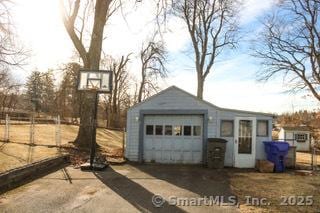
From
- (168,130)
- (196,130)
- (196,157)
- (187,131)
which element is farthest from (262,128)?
(168,130)

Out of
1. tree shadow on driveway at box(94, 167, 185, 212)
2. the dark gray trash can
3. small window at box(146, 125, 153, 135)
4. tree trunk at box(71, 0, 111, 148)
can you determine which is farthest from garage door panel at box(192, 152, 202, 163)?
tree trunk at box(71, 0, 111, 148)

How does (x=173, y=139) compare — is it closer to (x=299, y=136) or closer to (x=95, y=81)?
(x=95, y=81)

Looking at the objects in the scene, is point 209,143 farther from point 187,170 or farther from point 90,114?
point 90,114

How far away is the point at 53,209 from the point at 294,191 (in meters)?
6.43

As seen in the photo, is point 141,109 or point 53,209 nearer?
point 53,209

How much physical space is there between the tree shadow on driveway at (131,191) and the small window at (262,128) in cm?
670

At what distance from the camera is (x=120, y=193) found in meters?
9.65

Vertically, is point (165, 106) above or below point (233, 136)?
above

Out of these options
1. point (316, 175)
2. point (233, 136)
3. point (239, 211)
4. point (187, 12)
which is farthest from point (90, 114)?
point (187, 12)

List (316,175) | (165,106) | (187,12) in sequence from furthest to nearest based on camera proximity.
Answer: (187,12), (165,106), (316,175)

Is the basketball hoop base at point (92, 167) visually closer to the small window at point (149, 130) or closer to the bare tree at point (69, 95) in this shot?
the small window at point (149, 130)

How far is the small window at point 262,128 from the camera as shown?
1662 cm

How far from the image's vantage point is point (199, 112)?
662 inches

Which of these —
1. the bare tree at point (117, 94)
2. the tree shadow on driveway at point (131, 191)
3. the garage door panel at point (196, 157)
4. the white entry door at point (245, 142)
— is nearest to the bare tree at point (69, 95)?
the bare tree at point (117, 94)
